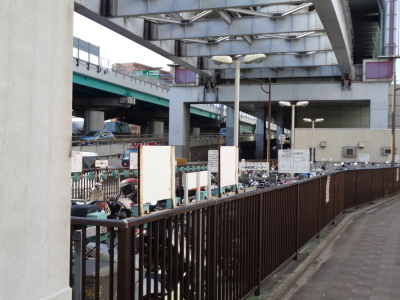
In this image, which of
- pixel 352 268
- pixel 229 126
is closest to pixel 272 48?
pixel 352 268

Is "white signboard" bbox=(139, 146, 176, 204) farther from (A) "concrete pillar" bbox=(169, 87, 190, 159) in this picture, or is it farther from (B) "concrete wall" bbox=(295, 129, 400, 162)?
(A) "concrete pillar" bbox=(169, 87, 190, 159)

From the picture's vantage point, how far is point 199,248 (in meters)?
4.11

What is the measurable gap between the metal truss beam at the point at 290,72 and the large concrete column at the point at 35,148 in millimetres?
39785

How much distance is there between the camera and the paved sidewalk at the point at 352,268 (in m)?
6.21

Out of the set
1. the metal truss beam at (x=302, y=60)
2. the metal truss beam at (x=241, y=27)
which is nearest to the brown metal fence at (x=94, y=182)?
the metal truss beam at (x=241, y=27)

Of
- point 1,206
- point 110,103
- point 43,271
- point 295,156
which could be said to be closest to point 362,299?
point 43,271

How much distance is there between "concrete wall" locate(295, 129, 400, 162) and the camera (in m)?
39.8

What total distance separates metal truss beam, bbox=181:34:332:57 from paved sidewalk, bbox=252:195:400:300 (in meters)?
20.2

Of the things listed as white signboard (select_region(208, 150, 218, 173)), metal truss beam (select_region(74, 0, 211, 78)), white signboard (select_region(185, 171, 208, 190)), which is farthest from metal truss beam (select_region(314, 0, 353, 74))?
white signboard (select_region(185, 171, 208, 190))

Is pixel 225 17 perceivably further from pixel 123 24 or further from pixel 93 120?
pixel 93 120

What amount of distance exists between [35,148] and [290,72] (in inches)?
1615

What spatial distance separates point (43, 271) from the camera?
2.45 meters

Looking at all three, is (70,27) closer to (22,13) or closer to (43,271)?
(22,13)

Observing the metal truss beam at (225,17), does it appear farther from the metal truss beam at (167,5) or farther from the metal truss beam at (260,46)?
the metal truss beam at (260,46)
